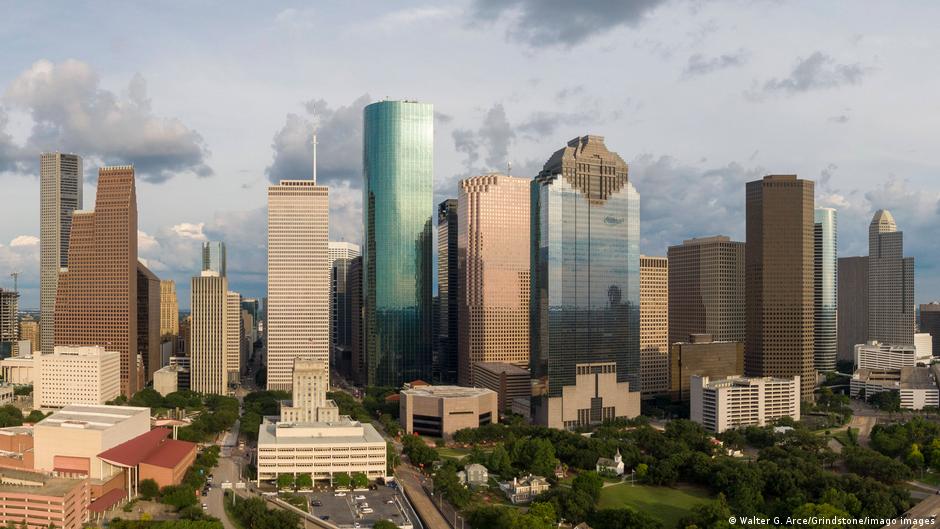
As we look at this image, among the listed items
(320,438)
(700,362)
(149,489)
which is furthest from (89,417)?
(700,362)

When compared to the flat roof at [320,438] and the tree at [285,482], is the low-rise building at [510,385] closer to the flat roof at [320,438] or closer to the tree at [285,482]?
the flat roof at [320,438]

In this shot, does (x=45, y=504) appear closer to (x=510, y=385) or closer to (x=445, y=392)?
(x=445, y=392)

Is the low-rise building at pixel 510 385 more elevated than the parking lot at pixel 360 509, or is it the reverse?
the low-rise building at pixel 510 385

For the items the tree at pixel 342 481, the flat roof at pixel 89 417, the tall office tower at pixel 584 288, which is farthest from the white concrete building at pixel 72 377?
the tall office tower at pixel 584 288

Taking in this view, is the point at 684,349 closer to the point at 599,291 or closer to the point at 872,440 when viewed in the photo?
the point at 599,291

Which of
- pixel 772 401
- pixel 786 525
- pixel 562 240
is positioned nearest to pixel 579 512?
pixel 786 525

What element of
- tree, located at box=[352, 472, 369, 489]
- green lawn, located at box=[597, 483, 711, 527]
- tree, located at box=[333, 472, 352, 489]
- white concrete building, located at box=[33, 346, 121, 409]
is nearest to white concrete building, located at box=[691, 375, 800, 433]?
green lawn, located at box=[597, 483, 711, 527]
